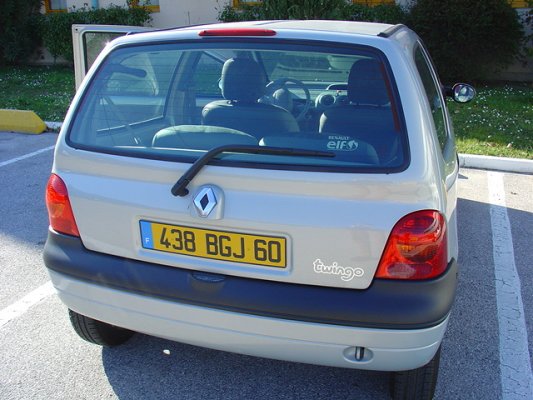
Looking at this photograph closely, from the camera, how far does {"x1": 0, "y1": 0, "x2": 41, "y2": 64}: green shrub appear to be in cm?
1284

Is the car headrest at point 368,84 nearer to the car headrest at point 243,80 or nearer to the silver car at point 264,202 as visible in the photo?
the silver car at point 264,202

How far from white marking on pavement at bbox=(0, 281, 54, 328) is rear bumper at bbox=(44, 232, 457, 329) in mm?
1263

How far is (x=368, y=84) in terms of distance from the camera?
2.16 metres

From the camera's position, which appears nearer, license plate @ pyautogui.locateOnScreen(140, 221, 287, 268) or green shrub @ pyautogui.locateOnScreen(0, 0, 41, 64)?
license plate @ pyautogui.locateOnScreen(140, 221, 287, 268)

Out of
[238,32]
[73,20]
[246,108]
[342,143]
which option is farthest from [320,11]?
[342,143]

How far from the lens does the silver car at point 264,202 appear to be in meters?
1.95

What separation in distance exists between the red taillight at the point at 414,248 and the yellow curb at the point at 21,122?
23.7 ft

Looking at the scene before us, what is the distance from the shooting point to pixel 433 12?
9.75 metres

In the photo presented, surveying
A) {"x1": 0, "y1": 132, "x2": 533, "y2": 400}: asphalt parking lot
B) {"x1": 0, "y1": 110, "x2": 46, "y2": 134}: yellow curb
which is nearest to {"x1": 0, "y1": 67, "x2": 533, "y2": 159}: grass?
{"x1": 0, "y1": 110, "x2": 46, "y2": 134}: yellow curb

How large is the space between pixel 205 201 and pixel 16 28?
13.2 metres

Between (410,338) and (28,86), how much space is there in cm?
1110

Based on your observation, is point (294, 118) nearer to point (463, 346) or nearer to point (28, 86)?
point (463, 346)

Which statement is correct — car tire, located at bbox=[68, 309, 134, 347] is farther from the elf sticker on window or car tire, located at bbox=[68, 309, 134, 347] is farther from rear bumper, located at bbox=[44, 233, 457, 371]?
the elf sticker on window

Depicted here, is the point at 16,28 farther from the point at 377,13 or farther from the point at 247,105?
the point at 247,105
